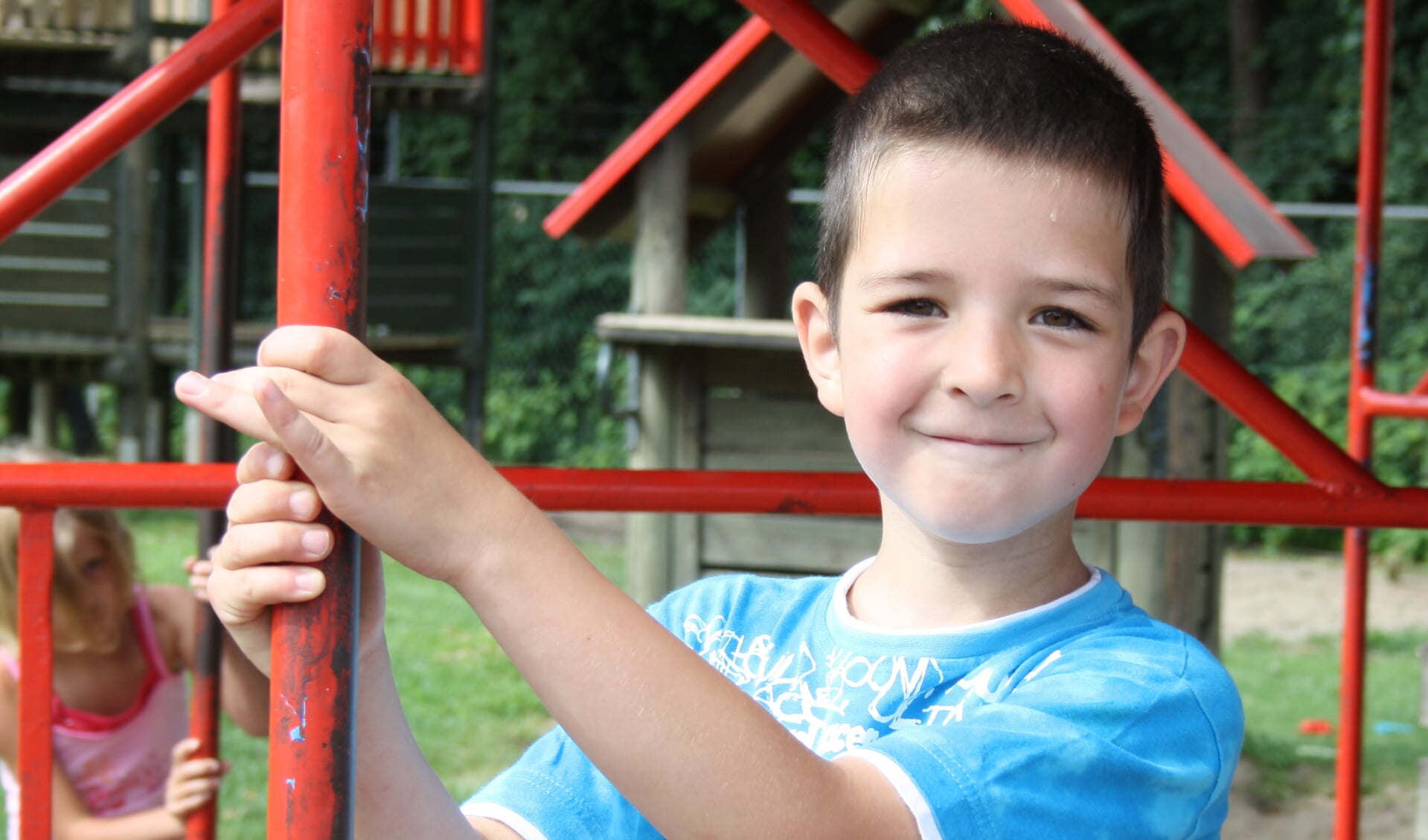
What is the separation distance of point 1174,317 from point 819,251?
294mm

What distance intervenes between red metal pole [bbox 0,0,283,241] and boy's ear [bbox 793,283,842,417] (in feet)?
2.13

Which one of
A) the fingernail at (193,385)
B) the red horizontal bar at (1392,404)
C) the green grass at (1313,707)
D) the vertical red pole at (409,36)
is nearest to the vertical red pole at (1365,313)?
the red horizontal bar at (1392,404)

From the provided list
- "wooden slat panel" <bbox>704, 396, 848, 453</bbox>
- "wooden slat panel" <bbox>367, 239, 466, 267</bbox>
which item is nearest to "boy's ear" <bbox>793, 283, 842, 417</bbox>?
"wooden slat panel" <bbox>704, 396, 848, 453</bbox>

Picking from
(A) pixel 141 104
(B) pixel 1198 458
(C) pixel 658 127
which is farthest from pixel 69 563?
(B) pixel 1198 458

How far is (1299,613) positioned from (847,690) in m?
6.48

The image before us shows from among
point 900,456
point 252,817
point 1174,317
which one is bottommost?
point 252,817

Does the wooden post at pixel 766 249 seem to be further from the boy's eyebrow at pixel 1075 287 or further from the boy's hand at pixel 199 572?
the boy's eyebrow at pixel 1075 287

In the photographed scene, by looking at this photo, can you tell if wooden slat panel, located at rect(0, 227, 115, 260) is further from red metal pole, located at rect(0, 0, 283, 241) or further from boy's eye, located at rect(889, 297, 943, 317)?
boy's eye, located at rect(889, 297, 943, 317)

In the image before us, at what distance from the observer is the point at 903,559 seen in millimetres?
1159

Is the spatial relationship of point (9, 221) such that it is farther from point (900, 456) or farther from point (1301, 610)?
point (1301, 610)

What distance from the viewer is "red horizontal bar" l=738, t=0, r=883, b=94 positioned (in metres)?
1.48

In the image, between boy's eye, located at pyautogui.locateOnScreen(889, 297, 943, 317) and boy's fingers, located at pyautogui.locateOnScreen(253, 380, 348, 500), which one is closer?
boy's fingers, located at pyautogui.locateOnScreen(253, 380, 348, 500)

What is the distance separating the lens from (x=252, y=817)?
4.05 meters

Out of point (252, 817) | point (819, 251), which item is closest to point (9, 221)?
point (819, 251)
